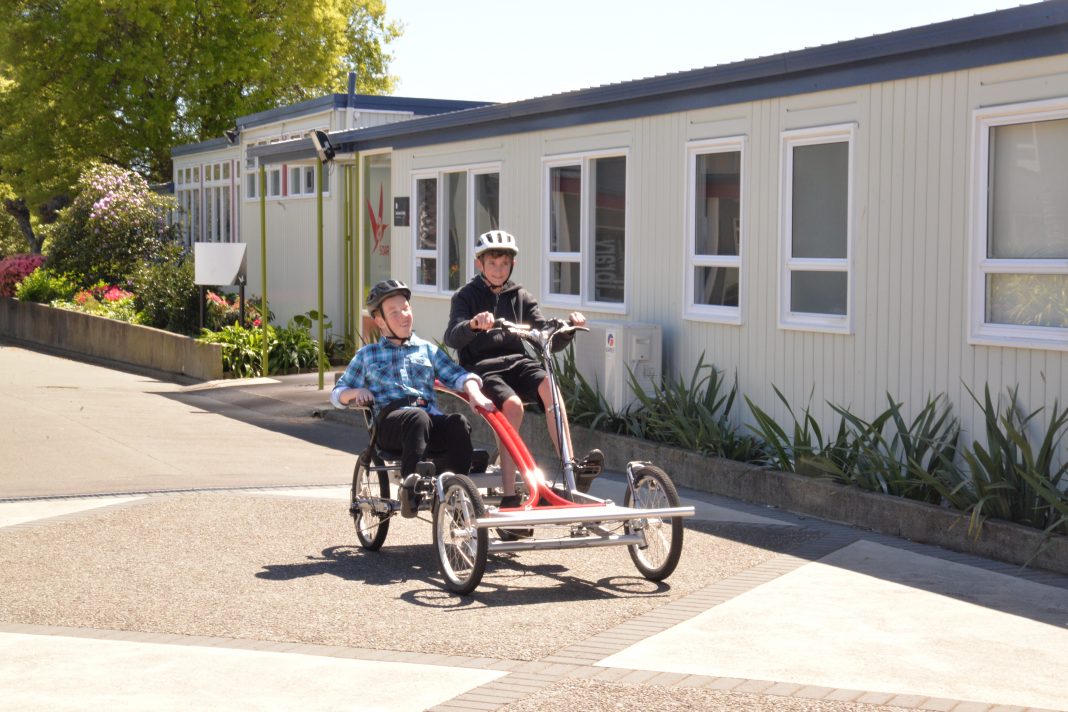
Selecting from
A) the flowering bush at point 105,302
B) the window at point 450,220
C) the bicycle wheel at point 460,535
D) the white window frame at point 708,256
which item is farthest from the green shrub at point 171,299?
the bicycle wheel at point 460,535

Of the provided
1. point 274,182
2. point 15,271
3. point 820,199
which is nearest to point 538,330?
point 820,199

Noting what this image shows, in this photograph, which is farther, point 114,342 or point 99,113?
point 99,113

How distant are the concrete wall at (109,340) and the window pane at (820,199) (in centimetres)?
1117

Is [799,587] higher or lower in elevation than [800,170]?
lower

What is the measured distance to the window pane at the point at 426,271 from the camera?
58.4ft

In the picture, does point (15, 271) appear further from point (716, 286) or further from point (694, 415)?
point (694, 415)

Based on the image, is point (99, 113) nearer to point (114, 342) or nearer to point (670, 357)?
point (114, 342)

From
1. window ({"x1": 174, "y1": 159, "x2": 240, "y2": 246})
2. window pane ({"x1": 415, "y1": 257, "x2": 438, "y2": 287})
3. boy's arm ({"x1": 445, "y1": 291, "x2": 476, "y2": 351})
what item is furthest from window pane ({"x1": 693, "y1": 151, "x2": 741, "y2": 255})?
window ({"x1": 174, "y1": 159, "x2": 240, "y2": 246})

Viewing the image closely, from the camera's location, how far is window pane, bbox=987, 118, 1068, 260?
890 centimetres

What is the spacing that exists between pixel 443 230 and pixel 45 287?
1437 cm

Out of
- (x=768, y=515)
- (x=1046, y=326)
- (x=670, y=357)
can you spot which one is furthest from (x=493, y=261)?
(x=670, y=357)

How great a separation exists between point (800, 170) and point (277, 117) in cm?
1640

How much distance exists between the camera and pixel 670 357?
1271cm

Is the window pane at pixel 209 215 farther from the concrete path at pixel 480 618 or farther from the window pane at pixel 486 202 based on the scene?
the concrete path at pixel 480 618
